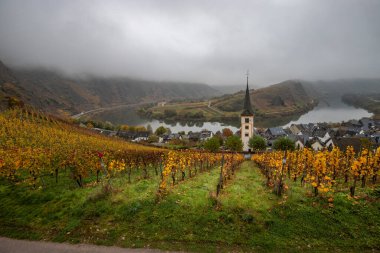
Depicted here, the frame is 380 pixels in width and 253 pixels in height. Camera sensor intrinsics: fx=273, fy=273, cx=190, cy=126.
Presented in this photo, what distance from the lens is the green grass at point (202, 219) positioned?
12891 millimetres

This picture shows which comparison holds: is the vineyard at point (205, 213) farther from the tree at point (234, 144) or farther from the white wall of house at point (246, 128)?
the white wall of house at point (246, 128)

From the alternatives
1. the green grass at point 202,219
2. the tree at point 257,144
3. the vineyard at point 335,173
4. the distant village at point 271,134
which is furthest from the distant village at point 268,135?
the green grass at point 202,219

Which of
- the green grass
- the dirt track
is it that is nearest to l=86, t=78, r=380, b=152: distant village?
the green grass

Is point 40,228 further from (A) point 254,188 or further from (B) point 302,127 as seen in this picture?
(B) point 302,127

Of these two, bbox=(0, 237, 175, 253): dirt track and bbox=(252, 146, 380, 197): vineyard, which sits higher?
bbox=(252, 146, 380, 197): vineyard

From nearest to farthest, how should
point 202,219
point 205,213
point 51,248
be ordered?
point 51,248, point 202,219, point 205,213

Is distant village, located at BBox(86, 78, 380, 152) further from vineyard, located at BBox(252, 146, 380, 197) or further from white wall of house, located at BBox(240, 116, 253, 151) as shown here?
vineyard, located at BBox(252, 146, 380, 197)

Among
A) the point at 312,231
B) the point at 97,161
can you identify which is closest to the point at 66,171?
the point at 97,161

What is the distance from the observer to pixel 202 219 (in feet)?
48.3

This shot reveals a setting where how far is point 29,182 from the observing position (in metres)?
21.1

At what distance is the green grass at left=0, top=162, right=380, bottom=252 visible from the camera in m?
12.9

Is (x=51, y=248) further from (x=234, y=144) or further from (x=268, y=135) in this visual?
(x=268, y=135)

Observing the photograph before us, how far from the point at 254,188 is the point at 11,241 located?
580 inches

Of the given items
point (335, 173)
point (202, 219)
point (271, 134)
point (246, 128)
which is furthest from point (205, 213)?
point (271, 134)
